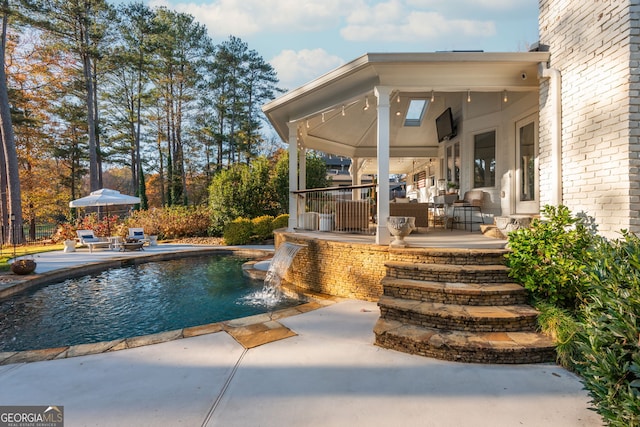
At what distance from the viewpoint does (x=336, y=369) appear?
2688 millimetres

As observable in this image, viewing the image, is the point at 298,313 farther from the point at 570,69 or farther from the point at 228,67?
the point at 228,67

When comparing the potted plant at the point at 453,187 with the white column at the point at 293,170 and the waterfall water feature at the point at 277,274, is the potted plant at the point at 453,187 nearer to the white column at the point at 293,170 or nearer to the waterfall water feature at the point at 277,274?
the white column at the point at 293,170

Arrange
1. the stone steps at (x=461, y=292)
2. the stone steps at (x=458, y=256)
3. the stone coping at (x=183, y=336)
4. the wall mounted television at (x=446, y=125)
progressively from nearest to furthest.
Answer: the stone coping at (x=183, y=336) → the stone steps at (x=461, y=292) → the stone steps at (x=458, y=256) → the wall mounted television at (x=446, y=125)

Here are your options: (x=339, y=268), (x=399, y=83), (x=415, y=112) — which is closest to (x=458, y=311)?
(x=339, y=268)

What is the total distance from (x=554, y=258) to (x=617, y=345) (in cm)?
194

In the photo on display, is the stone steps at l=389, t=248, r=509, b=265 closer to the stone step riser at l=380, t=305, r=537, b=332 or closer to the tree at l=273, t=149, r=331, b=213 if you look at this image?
the stone step riser at l=380, t=305, r=537, b=332

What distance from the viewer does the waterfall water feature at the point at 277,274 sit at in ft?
18.1

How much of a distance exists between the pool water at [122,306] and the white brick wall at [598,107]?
4.55 meters

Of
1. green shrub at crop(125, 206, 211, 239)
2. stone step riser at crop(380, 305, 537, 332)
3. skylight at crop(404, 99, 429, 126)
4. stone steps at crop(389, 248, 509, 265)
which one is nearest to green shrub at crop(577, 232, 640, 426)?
stone step riser at crop(380, 305, 537, 332)

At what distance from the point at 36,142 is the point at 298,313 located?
23.8 meters

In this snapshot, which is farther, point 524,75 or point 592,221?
point 524,75

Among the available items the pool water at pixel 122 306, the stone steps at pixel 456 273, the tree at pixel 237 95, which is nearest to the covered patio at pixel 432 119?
the stone steps at pixel 456 273

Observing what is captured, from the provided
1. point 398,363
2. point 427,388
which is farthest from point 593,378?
point 398,363

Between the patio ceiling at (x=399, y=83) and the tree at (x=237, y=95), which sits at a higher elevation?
the tree at (x=237, y=95)
